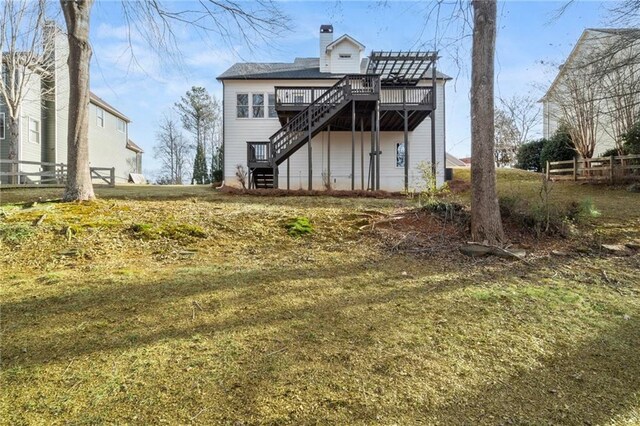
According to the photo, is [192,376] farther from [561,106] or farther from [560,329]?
[561,106]

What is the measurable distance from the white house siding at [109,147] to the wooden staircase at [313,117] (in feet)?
49.4

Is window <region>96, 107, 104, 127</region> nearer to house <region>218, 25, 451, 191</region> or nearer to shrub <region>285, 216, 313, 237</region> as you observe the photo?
house <region>218, 25, 451, 191</region>

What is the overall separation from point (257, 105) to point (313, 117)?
583 cm

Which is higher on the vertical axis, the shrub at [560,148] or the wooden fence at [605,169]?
the shrub at [560,148]

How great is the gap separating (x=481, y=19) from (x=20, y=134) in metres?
21.2

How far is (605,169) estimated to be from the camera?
15328 mm

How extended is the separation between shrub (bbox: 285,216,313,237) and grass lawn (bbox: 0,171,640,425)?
0.99 feet

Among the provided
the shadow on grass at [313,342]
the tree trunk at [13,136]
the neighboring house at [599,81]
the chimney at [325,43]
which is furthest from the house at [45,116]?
the neighboring house at [599,81]

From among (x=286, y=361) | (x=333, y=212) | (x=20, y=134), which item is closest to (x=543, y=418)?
(x=286, y=361)

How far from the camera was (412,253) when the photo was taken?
5801 millimetres

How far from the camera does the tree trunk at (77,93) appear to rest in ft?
24.9

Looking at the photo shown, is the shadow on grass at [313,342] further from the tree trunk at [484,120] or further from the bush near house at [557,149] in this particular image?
the bush near house at [557,149]

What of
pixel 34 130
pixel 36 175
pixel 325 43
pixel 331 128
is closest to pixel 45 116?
pixel 34 130

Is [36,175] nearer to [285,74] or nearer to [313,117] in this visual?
[313,117]
